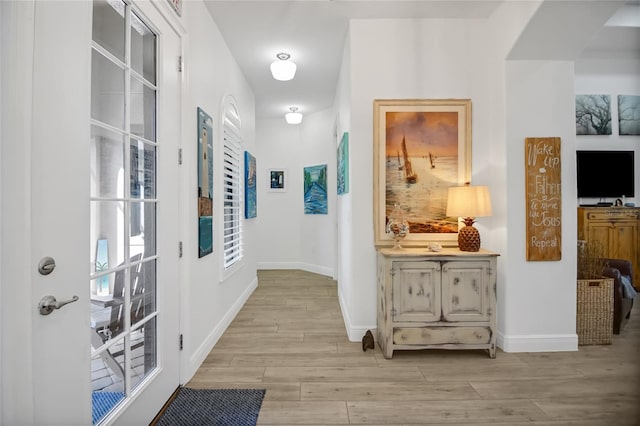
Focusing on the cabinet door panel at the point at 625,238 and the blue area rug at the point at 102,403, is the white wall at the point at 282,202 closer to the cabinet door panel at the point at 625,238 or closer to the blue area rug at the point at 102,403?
the cabinet door panel at the point at 625,238

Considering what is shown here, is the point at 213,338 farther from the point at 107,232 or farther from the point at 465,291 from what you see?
the point at 465,291

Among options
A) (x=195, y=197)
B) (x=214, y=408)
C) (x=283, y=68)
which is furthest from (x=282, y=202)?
(x=214, y=408)

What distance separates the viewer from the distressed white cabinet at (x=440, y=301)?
8.24 feet

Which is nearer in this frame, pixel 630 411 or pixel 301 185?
pixel 630 411

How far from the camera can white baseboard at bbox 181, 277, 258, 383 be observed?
232 cm

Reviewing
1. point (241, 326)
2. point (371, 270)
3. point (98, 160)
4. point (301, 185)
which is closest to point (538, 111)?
point (371, 270)

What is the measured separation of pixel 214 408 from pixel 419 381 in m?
1.35

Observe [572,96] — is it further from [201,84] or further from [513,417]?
[201,84]

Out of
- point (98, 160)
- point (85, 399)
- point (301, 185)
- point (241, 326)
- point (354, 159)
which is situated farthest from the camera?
point (301, 185)

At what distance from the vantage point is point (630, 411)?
1893mm

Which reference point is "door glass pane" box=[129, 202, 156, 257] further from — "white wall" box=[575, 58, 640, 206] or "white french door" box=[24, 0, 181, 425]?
"white wall" box=[575, 58, 640, 206]

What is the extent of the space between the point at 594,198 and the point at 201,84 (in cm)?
531

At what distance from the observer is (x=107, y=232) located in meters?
1.48

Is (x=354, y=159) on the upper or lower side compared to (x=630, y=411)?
upper
